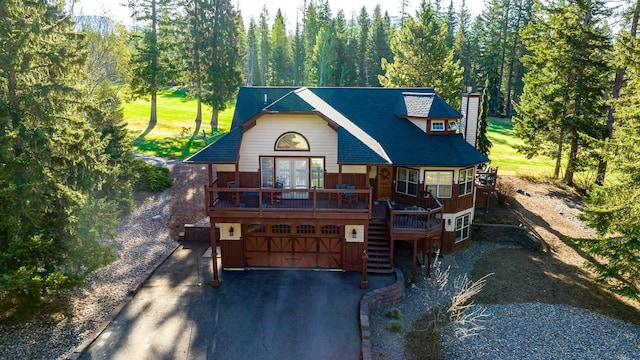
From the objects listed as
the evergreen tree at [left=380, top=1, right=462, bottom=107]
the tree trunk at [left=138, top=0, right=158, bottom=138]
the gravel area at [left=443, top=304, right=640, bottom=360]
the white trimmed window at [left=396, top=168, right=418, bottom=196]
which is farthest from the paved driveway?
the evergreen tree at [left=380, top=1, right=462, bottom=107]

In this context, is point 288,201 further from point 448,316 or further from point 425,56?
point 425,56

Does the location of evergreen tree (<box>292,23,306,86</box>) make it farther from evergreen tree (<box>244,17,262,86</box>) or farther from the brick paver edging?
the brick paver edging

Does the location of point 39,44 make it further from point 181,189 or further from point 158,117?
point 158,117

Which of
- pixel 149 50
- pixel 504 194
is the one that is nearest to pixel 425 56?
pixel 504 194

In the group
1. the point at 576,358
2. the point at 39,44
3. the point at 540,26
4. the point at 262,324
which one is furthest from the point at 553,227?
the point at 39,44

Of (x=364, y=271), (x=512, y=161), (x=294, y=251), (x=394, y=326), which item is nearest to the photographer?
(x=394, y=326)

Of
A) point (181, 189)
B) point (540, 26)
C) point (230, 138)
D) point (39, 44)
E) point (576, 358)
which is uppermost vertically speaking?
point (540, 26)
